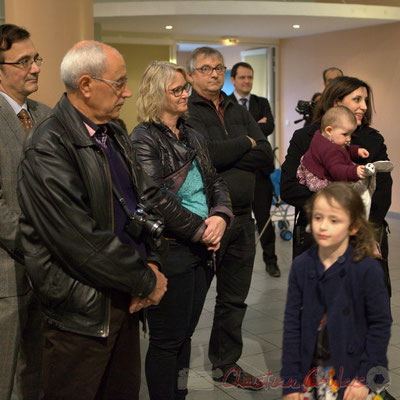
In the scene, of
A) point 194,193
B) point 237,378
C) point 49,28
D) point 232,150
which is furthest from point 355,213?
point 49,28

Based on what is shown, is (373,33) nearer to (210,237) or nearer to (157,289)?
(210,237)

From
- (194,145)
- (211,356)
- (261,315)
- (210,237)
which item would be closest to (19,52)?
(194,145)

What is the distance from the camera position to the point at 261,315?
15.9ft

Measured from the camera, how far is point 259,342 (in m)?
4.21

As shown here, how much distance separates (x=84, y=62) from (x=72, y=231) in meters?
0.59

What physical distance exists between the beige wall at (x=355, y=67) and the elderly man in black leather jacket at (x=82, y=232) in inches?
336

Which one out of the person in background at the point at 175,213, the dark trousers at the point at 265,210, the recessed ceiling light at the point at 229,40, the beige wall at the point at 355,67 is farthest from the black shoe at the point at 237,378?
the recessed ceiling light at the point at 229,40

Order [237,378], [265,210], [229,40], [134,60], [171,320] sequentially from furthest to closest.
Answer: [229,40]
[134,60]
[265,210]
[237,378]
[171,320]

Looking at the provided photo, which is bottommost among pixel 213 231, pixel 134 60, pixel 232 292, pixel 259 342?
pixel 259 342

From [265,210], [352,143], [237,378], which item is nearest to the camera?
[352,143]

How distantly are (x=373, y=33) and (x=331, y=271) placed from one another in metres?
9.22

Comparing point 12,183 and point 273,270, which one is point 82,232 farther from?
point 273,270

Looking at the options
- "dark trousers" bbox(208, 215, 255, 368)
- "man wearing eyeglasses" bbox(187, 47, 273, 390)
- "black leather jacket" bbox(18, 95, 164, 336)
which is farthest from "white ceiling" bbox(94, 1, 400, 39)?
"black leather jacket" bbox(18, 95, 164, 336)

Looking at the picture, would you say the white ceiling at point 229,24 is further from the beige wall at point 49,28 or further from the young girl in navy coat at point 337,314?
the young girl in navy coat at point 337,314
